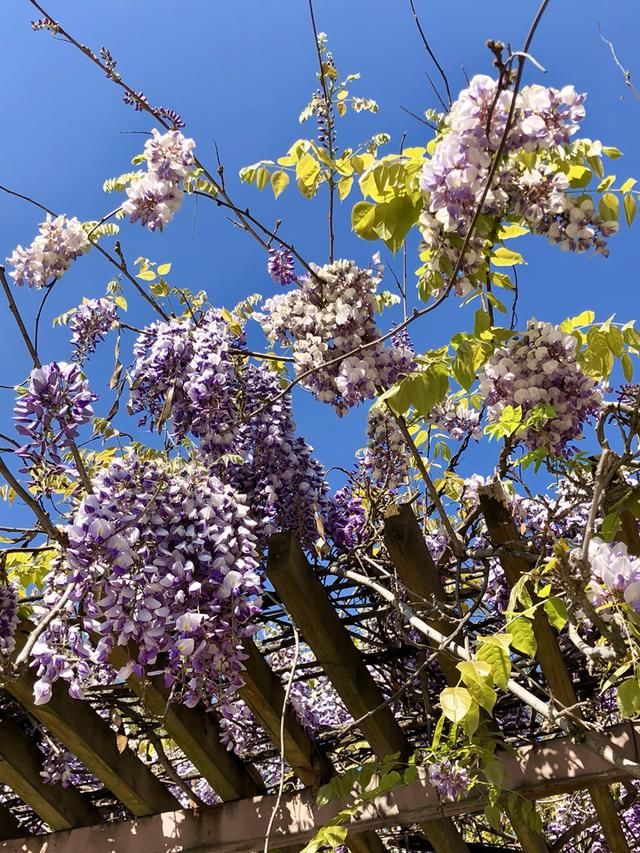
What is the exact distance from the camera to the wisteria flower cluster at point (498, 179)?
1.41m

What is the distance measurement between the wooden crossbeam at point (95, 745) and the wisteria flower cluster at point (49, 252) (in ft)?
2.96

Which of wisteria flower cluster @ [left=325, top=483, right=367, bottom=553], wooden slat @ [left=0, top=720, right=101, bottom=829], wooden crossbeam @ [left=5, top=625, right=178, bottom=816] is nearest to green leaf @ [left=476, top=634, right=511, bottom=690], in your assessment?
wisteria flower cluster @ [left=325, top=483, right=367, bottom=553]

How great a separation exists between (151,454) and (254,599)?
39 centimetres

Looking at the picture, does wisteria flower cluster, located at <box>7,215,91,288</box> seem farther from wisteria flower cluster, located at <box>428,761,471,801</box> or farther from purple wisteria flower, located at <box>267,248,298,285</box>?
wisteria flower cluster, located at <box>428,761,471,801</box>

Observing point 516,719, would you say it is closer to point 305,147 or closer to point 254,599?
point 254,599

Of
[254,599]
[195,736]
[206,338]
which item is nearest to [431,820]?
[195,736]

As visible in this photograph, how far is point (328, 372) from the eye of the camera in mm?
1863

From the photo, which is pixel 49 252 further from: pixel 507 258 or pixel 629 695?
pixel 629 695

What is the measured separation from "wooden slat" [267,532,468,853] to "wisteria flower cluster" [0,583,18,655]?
605 mm

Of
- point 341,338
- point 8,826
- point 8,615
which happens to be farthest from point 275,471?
point 8,826

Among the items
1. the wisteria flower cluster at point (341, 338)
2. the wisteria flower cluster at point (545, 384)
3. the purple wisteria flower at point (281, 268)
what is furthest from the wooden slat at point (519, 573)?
the purple wisteria flower at point (281, 268)

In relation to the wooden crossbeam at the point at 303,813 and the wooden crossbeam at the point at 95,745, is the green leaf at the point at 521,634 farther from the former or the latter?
the wooden crossbeam at the point at 95,745

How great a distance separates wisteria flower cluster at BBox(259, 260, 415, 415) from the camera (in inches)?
70.6

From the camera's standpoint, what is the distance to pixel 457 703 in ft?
4.02
